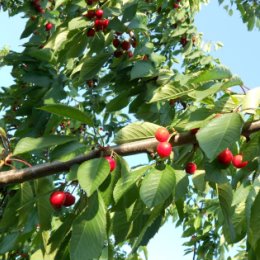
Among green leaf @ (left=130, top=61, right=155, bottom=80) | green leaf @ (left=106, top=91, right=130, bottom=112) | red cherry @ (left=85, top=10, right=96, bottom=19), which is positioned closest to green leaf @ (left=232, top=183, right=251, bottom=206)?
green leaf @ (left=106, top=91, right=130, bottom=112)


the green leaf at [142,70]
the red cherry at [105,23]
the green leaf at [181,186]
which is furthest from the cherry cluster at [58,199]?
the red cherry at [105,23]

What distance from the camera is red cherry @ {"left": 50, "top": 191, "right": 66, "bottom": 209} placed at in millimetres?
1476

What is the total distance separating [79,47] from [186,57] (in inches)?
108

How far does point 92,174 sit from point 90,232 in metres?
0.17

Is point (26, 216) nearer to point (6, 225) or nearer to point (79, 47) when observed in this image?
point (6, 225)

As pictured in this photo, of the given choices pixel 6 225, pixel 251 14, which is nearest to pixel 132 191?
pixel 6 225

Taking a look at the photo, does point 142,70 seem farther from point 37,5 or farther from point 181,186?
point 37,5

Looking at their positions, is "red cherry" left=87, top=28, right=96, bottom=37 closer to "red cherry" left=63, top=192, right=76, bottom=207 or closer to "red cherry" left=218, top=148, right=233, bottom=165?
"red cherry" left=63, top=192, right=76, bottom=207

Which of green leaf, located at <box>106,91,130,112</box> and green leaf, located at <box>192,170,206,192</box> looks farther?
green leaf, located at <box>106,91,130,112</box>

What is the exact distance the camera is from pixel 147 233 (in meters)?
1.62

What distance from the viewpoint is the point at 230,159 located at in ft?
4.54

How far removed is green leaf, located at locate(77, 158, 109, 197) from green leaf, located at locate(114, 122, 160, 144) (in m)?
0.15

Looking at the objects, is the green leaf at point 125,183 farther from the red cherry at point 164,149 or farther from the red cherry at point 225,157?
the red cherry at point 225,157

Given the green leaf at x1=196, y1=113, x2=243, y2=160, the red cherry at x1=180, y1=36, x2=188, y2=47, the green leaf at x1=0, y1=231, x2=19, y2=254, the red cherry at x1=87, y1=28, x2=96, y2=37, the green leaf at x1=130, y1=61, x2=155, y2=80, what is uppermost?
the red cherry at x1=87, y1=28, x2=96, y2=37
